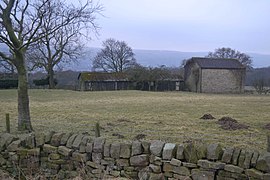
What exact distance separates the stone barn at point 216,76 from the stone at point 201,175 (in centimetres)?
5149

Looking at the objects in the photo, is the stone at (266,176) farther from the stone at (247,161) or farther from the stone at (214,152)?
the stone at (214,152)

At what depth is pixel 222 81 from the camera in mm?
57344

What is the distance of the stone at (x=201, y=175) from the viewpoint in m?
5.91

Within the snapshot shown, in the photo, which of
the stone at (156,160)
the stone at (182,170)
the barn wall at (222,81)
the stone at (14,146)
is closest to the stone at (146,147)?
the stone at (156,160)

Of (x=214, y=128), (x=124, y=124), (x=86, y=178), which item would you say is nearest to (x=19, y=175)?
(x=86, y=178)

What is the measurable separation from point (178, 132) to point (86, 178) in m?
6.27

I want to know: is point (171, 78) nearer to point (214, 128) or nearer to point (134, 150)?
point (214, 128)

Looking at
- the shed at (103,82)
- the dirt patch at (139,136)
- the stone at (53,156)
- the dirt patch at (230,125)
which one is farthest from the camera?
the shed at (103,82)

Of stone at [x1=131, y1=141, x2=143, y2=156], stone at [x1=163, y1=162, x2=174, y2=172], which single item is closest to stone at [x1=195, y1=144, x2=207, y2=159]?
stone at [x1=163, y1=162, x2=174, y2=172]

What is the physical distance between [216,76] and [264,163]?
2111 inches

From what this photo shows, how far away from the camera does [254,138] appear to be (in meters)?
11.2

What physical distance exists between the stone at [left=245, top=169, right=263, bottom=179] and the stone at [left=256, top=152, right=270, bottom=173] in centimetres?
9

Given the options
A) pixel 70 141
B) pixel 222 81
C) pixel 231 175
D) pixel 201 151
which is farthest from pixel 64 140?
pixel 222 81

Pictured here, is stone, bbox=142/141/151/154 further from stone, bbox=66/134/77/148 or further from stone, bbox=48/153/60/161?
stone, bbox=48/153/60/161
